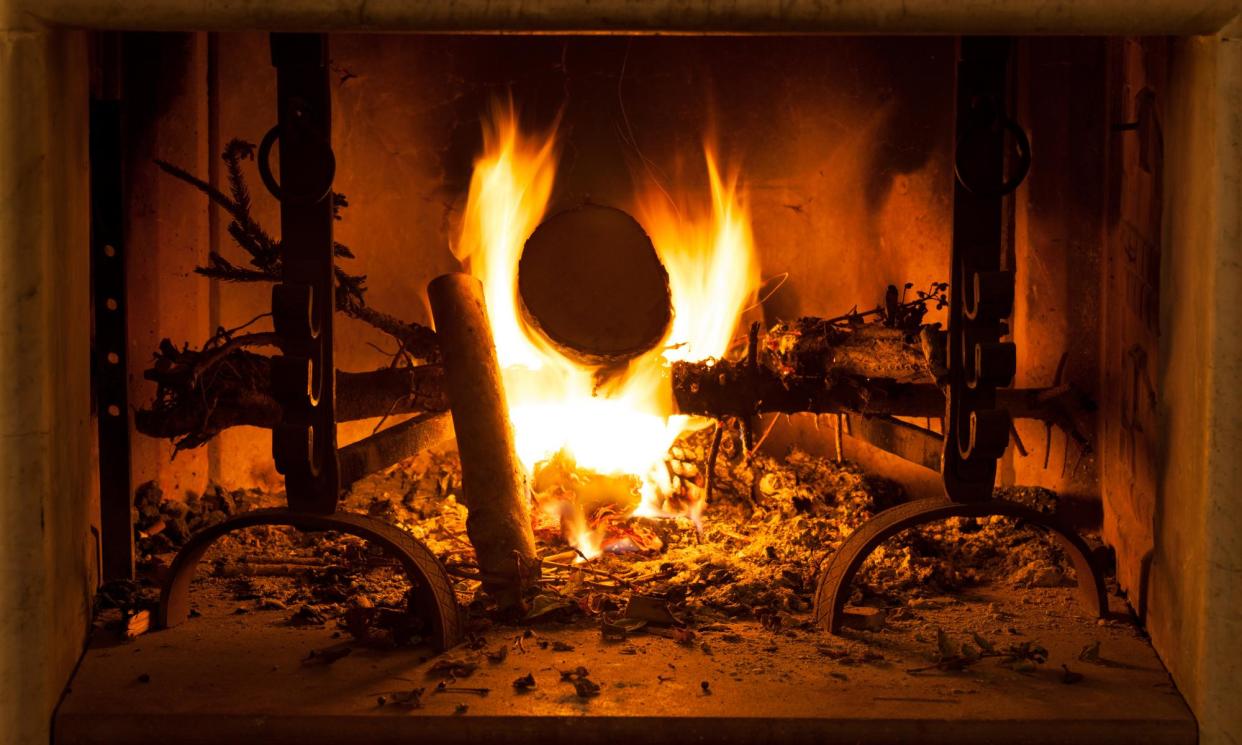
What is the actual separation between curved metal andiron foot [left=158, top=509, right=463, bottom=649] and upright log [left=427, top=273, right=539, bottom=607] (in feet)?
0.51

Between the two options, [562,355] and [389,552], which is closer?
[389,552]

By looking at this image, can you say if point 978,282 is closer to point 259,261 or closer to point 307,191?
point 307,191

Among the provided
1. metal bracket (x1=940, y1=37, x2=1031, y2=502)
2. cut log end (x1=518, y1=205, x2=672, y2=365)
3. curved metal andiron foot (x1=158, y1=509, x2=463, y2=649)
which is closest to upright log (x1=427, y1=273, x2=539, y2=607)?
curved metal andiron foot (x1=158, y1=509, x2=463, y2=649)

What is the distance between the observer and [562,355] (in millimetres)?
2764

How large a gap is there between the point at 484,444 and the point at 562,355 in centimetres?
49

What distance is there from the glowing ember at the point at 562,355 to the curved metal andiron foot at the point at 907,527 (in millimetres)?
→ 748

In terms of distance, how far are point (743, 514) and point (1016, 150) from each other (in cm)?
91

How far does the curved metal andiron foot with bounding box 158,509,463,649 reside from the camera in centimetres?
192

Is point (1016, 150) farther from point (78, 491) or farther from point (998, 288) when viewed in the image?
point (78, 491)

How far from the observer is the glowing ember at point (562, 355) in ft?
9.08

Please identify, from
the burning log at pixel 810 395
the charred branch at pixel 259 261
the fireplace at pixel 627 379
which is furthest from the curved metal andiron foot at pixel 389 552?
the burning log at pixel 810 395

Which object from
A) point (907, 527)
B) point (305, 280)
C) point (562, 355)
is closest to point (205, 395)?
point (305, 280)

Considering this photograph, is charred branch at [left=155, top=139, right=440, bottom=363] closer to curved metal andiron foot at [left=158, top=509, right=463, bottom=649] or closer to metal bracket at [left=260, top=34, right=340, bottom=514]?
metal bracket at [left=260, top=34, right=340, bottom=514]

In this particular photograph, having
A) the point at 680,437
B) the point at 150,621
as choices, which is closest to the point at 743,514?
the point at 680,437
